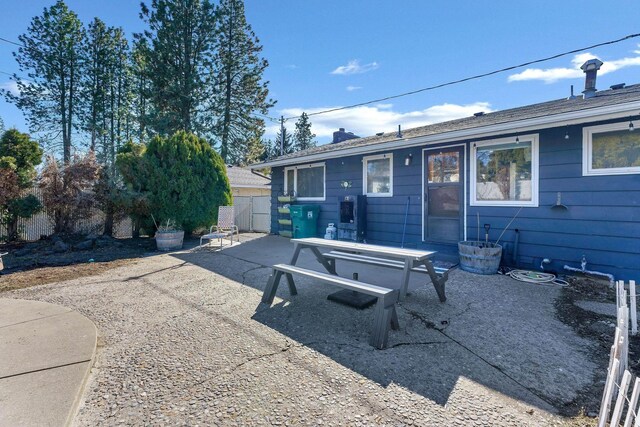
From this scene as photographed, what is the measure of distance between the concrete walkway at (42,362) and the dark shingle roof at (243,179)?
13.2 m

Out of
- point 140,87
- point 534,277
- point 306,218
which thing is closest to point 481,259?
point 534,277

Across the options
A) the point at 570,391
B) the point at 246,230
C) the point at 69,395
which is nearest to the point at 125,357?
the point at 69,395

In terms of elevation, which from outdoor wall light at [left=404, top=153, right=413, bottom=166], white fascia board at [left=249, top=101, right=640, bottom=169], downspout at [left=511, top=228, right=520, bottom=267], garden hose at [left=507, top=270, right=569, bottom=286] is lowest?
garden hose at [left=507, top=270, right=569, bottom=286]

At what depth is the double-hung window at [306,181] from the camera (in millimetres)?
8711

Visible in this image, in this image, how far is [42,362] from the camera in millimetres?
2316

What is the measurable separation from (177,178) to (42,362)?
21.8ft

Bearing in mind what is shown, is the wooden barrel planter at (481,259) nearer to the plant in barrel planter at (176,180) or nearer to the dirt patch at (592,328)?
the dirt patch at (592,328)

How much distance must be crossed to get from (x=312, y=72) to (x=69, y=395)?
13.2m

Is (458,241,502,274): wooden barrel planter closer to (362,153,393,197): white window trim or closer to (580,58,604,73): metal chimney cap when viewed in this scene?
(362,153,393,197): white window trim

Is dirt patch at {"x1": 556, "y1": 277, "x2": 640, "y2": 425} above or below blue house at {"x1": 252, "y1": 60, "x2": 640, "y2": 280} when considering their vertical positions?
below

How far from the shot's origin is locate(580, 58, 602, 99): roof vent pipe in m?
5.93

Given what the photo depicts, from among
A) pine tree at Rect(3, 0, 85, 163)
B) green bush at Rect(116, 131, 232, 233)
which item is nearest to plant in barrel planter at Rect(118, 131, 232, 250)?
green bush at Rect(116, 131, 232, 233)

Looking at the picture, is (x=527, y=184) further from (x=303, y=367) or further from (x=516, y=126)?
(x=303, y=367)

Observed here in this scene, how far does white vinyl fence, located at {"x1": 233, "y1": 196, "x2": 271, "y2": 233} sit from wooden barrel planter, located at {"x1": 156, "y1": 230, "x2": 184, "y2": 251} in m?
3.95
